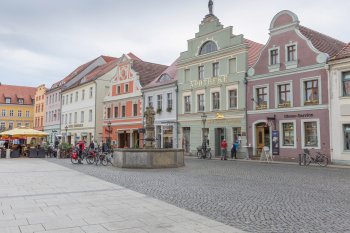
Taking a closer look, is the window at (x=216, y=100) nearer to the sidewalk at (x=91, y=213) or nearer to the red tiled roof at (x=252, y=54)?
the red tiled roof at (x=252, y=54)

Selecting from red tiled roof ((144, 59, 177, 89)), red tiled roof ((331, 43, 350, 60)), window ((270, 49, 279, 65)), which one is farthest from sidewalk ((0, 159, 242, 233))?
red tiled roof ((144, 59, 177, 89))

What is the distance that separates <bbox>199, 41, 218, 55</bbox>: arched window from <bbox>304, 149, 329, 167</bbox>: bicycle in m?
14.5

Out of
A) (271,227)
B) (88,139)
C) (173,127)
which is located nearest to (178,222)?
(271,227)

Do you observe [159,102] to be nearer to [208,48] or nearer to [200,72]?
[200,72]

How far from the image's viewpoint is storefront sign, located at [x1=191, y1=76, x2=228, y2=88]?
32769mm

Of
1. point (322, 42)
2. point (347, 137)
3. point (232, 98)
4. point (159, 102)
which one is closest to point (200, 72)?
point (232, 98)

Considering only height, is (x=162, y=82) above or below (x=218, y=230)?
above

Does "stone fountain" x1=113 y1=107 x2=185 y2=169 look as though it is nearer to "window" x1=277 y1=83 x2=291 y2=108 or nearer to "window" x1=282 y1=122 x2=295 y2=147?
"window" x1=282 y1=122 x2=295 y2=147

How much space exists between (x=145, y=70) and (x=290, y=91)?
72.5 ft

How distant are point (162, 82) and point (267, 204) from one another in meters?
31.8

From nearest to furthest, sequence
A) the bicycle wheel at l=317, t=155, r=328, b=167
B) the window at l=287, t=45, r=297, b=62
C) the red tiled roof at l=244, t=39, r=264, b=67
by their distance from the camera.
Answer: the bicycle wheel at l=317, t=155, r=328, b=167
the window at l=287, t=45, r=297, b=62
the red tiled roof at l=244, t=39, r=264, b=67

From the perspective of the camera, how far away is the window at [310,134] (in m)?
25.3

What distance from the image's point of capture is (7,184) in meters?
12.7

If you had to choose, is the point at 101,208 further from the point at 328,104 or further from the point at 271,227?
the point at 328,104
